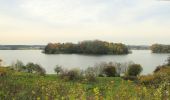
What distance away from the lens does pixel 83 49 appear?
2207 inches

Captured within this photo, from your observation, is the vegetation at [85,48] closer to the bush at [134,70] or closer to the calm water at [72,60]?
the calm water at [72,60]

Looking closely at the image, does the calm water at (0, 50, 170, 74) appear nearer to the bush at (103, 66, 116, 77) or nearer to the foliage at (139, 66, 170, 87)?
the bush at (103, 66, 116, 77)

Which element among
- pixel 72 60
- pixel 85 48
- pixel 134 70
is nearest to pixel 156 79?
pixel 134 70

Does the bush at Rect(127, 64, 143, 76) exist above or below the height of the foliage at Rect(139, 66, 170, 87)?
below

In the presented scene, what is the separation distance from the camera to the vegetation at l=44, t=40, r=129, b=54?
54.1 m

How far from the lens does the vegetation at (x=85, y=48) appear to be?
54.1 meters

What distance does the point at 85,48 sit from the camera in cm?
5597

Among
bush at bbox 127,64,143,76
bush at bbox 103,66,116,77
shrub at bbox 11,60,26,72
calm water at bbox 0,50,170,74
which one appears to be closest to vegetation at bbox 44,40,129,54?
calm water at bbox 0,50,170,74

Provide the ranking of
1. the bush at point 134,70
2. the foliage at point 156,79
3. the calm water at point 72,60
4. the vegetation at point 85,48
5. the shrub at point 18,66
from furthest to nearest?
the vegetation at point 85,48 → the calm water at point 72,60 → the bush at point 134,70 → the shrub at point 18,66 → the foliage at point 156,79

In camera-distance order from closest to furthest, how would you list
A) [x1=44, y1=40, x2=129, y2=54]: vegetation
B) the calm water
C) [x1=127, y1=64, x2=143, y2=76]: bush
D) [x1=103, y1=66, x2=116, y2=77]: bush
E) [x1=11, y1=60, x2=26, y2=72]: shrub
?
[x1=11, y1=60, x2=26, y2=72]: shrub < [x1=103, y1=66, x2=116, y2=77]: bush < [x1=127, y1=64, x2=143, y2=76]: bush < the calm water < [x1=44, y1=40, x2=129, y2=54]: vegetation

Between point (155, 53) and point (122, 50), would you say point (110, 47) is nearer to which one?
point (122, 50)

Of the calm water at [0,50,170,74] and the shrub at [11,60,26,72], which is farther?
the calm water at [0,50,170,74]

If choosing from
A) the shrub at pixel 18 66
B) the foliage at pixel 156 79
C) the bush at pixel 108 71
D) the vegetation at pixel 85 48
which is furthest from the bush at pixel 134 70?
the vegetation at pixel 85 48

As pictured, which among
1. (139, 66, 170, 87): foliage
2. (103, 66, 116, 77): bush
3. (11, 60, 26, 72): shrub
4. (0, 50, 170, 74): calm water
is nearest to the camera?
(139, 66, 170, 87): foliage
